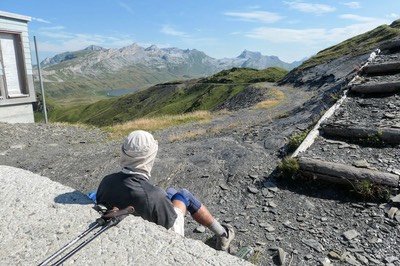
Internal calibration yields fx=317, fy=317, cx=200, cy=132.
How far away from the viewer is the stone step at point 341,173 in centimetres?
662

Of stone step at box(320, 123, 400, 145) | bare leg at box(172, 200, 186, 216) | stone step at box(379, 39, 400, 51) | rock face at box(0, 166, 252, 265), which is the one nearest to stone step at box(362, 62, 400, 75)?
stone step at box(379, 39, 400, 51)

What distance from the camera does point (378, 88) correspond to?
1130cm

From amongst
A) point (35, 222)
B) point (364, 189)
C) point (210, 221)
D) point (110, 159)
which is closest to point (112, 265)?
point (35, 222)

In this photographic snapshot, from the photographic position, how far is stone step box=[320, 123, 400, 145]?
822 centimetres

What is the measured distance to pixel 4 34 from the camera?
60.4 ft

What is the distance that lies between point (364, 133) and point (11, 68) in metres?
19.3

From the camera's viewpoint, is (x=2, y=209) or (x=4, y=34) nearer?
(x=2, y=209)

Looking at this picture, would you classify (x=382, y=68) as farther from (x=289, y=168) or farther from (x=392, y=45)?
(x=289, y=168)

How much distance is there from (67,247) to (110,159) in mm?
7987

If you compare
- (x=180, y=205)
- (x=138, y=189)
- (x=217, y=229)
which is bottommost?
(x=217, y=229)

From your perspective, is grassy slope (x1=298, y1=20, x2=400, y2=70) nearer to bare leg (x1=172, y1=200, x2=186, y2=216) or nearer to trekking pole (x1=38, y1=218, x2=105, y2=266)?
bare leg (x1=172, y1=200, x2=186, y2=216)

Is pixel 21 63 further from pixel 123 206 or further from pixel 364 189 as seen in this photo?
pixel 364 189

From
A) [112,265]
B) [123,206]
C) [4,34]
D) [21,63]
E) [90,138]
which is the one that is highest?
[4,34]

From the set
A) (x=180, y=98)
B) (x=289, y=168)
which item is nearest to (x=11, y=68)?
(x=289, y=168)
